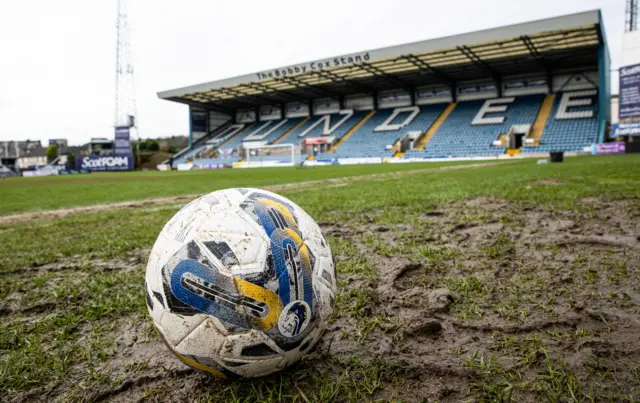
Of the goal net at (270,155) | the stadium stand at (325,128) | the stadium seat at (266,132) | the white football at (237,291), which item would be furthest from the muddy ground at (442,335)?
the stadium seat at (266,132)

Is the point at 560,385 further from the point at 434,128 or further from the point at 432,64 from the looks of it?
the point at 434,128

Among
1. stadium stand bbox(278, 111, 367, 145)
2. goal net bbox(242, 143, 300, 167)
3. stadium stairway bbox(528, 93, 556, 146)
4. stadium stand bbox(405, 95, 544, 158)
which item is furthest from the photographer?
stadium stand bbox(278, 111, 367, 145)

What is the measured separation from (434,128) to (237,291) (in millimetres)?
37184

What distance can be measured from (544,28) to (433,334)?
2813 cm

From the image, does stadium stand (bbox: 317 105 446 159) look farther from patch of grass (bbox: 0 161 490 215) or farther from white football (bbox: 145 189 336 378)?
white football (bbox: 145 189 336 378)

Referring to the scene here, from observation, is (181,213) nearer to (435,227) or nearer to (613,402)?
(613,402)

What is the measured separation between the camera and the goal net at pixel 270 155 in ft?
127

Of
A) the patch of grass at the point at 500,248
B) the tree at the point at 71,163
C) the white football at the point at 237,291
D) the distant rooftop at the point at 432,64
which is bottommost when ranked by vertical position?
the patch of grass at the point at 500,248

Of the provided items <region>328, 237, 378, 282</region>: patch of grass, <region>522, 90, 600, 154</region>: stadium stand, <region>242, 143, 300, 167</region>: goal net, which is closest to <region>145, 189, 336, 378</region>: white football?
<region>328, 237, 378, 282</region>: patch of grass

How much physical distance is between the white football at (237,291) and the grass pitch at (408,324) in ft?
0.53

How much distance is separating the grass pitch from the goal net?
34505mm

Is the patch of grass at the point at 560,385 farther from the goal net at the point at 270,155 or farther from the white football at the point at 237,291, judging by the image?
the goal net at the point at 270,155

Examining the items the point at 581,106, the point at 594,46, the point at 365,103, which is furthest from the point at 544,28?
the point at 365,103

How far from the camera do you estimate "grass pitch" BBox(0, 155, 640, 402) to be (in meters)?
1.53
